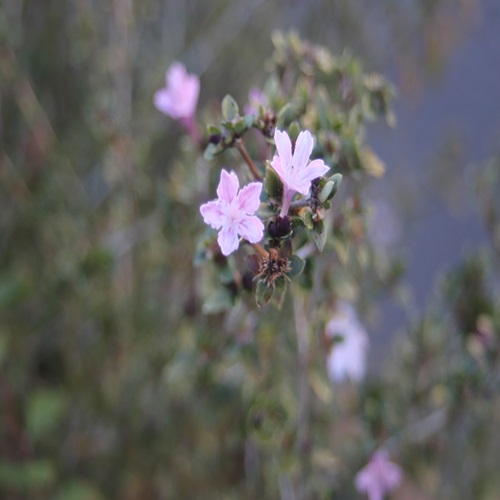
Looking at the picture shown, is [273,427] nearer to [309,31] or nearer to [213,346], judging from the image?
[213,346]

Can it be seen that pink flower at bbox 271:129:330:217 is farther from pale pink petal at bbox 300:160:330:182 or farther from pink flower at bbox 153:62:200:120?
pink flower at bbox 153:62:200:120

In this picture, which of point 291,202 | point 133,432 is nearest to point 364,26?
point 133,432

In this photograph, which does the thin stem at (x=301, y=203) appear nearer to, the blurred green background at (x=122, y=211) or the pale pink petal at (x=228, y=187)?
the pale pink petal at (x=228, y=187)

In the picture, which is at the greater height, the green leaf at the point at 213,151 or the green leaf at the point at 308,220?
the green leaf at the point at 213,151

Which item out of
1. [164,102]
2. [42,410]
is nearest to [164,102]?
[164,102]

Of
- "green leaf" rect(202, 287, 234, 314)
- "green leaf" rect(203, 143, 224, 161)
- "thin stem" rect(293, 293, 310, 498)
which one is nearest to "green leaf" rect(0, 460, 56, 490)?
"thin stem" rect(293, 293, 310, 498)

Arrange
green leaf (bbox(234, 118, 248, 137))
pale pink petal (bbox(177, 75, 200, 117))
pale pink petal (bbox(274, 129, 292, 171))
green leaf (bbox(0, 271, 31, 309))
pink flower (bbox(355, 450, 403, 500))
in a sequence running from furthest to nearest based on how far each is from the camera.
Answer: green leaf (bbox(0, 271, 31, 309))
pink flower (bbox(355, 450, 403, 500))
pale pink petal (bbox(177, 75, 200, 117))
green leaf (bbox(234, 118, 248, 137))
pale pink petal (bbox(274, 129, 292, 171))

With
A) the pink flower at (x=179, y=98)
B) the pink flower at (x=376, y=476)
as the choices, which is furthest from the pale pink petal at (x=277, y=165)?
the pink flower at (x=376, y=476)
